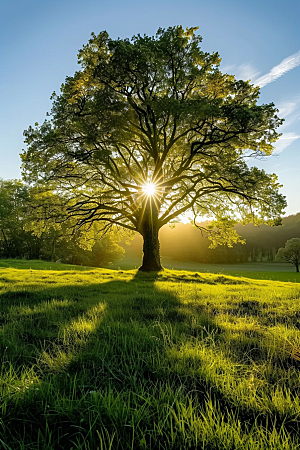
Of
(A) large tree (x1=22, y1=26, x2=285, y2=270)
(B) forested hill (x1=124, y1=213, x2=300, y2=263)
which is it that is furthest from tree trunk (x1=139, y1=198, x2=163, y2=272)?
(B) forested hill (x1=124, y1=213, x2=300, y2=263)

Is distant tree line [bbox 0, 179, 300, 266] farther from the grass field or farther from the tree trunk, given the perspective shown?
the grass field

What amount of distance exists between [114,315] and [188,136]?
1541cm

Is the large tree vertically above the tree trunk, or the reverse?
the large tree

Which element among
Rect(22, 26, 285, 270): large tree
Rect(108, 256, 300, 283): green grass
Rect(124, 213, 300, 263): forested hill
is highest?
Rect(22, 26, 285, 270): large tree

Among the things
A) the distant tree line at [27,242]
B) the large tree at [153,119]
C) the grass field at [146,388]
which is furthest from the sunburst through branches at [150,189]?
the distant tree line at [27,242]

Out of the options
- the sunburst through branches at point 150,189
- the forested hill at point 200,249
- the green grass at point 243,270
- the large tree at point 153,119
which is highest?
the large tree at point 153,119

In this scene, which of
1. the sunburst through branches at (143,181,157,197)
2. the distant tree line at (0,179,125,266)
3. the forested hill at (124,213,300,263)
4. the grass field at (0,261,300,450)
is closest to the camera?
the grass field at (0,261,300,450)

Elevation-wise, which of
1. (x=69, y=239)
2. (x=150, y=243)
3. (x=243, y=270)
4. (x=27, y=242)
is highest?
(x=27, y=242)

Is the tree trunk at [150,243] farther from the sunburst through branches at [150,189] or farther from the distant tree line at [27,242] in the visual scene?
the distant tree line at [27,242]

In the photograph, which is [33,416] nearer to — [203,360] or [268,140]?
[203,360]

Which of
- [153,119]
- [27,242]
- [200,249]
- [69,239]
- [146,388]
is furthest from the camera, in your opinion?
[200,249]

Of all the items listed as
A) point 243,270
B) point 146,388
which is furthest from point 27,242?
point 146,388

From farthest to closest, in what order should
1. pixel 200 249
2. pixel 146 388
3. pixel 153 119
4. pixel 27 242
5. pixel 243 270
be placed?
pixel 200 249
pixel 243 270
pixel 27 242
pixel 153 119
pixel 146 388

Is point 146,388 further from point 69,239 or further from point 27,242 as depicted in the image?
point 27,242
